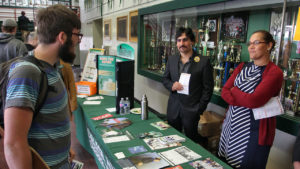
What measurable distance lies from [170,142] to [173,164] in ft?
0.90

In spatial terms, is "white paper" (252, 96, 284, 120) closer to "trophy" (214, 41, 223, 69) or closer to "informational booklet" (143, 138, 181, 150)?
"informational booklet" (143, 138, 181, 150)

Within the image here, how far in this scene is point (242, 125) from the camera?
5.35 ft

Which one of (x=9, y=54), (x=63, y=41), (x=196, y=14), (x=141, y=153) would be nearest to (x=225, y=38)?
(x=196, y=14)

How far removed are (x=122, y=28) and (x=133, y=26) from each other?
882 mm

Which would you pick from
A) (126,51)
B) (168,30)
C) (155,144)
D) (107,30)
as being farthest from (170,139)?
(107,30)

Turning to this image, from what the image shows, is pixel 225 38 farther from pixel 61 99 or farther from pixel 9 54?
pixel 9 54

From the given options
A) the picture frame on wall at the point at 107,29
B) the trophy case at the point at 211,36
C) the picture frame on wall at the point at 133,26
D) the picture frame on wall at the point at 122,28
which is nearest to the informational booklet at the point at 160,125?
the trophy case at the point at 211,36

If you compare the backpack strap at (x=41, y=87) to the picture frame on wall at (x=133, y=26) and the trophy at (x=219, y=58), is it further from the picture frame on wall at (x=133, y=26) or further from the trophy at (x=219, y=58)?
the picture frame on wall at (x=133, y=26)

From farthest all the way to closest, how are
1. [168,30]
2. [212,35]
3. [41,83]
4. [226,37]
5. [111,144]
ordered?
[168,30], [212,35], [226,37], [111,144], [41,83]

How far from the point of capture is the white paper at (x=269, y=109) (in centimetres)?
147

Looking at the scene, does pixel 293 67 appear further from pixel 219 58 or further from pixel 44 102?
pixel 44 102

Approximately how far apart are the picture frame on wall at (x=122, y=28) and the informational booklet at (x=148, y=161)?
4124 millimetres

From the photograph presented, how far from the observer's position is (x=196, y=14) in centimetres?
275

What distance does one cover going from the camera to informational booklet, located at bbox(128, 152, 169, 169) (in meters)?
1.19
